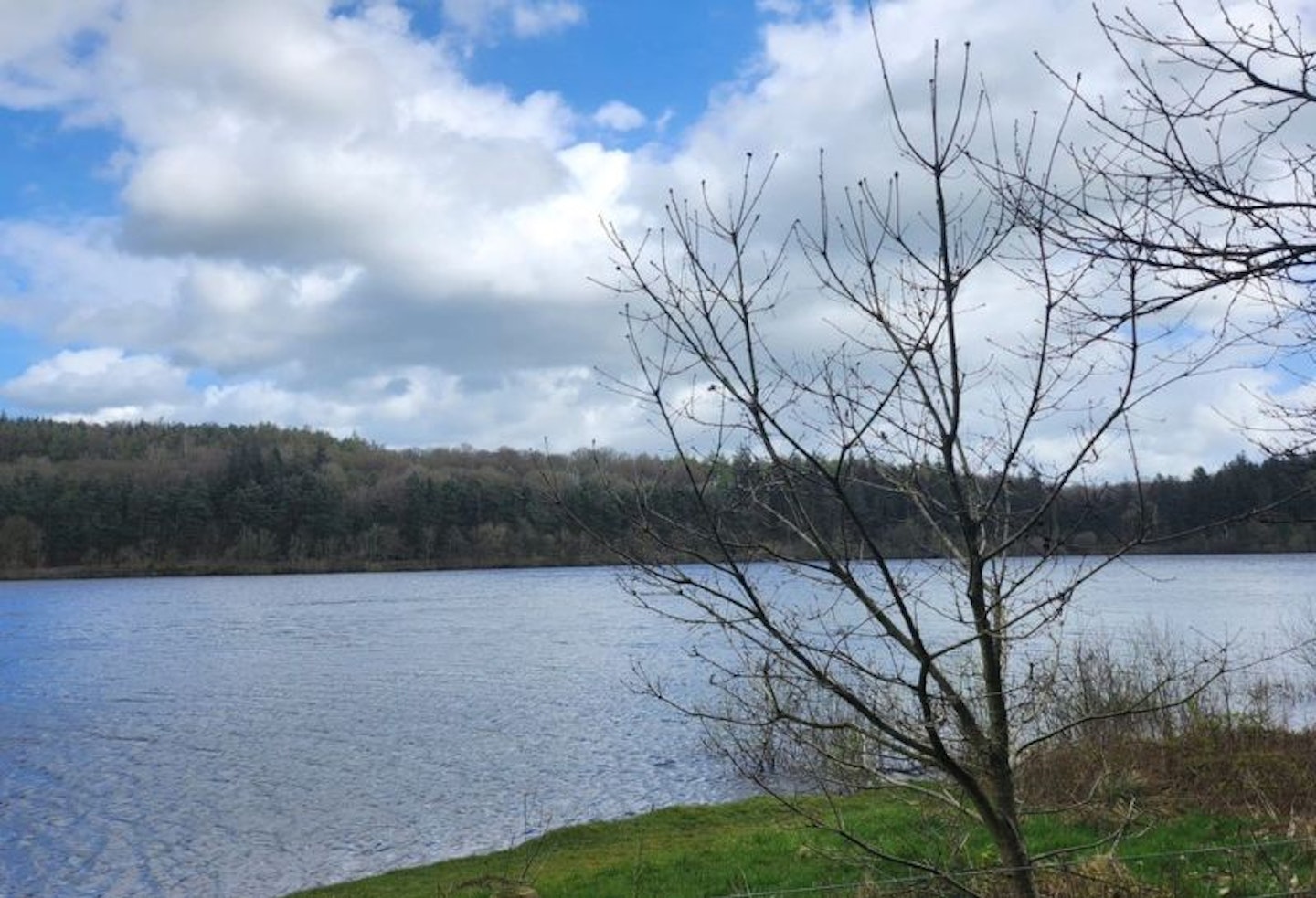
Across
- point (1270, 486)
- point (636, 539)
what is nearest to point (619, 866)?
point (1270, 486)

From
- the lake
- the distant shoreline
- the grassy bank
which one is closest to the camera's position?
the grassy bank

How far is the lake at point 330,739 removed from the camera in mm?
16922

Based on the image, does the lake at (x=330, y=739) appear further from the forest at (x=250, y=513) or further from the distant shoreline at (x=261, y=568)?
the distant shoreline at (x=261, y=568)

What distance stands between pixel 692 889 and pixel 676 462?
27.1 ft

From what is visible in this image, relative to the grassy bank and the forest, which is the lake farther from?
the forest

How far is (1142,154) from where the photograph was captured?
4.39 meters

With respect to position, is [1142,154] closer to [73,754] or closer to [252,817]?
[252,817]

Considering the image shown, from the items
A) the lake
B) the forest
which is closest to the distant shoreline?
the forest

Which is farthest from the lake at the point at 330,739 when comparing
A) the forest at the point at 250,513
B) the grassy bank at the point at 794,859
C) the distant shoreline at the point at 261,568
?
the distant shoreline at the point at 261,568

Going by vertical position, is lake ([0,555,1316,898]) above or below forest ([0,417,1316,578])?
below

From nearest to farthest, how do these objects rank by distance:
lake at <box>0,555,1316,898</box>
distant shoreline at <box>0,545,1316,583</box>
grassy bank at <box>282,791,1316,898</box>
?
grassy bank at <box>282,791,1316,898</box>, lake at <box>0,555,1316,898</box>, distant shoreline at <box>0,545,1316,583</box>

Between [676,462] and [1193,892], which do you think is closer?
[676,462]

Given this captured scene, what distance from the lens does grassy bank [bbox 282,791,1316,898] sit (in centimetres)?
827

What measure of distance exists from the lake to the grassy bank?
1.79m
